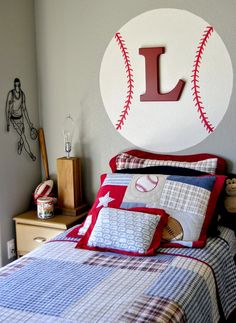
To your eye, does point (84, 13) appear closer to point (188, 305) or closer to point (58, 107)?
point (58, 107)

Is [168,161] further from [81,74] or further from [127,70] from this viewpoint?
[81,74]

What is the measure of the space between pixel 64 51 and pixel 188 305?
201 cm

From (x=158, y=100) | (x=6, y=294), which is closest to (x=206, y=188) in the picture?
(x=158, y=100)

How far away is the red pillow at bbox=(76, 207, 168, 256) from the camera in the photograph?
2.22m

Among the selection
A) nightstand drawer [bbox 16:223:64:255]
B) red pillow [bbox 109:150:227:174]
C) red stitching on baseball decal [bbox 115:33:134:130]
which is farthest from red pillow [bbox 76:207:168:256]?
red stitching on baseball decal [bbox 115:33:134:130]

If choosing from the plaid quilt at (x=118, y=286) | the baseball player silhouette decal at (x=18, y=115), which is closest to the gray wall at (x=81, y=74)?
the baseball player silhouette decal at (x=18, y=115)

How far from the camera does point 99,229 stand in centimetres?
232

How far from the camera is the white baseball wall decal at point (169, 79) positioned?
272cm

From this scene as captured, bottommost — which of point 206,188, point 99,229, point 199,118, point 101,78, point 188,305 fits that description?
point 188,305

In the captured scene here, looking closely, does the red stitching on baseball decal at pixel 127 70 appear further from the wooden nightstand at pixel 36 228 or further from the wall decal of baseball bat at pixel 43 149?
the wooden nightstand at pixel 36 228

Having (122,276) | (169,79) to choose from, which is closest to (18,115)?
(169,79)

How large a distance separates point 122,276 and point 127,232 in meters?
0.30

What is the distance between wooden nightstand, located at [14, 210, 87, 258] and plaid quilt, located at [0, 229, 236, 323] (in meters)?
0.48

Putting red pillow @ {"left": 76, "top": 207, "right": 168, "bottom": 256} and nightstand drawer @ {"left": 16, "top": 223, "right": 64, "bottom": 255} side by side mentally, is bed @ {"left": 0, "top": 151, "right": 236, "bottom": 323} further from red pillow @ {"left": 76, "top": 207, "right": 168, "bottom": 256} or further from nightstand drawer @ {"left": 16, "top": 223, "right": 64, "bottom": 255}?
nightstand drawer @ {"left": 16, "top": 223, "right": 64, "bottom": 255}
